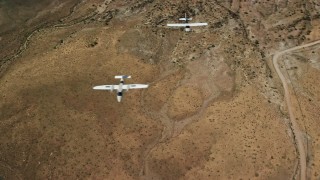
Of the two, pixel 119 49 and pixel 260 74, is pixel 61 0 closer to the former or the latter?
pixel 119 49

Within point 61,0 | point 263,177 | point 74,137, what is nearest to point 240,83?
point 263,177

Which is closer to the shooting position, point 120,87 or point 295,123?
point 295,123

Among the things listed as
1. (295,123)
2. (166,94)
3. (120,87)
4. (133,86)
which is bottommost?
(295,123)

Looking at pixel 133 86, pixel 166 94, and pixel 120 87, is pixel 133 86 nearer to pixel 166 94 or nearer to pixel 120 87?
pixel 120 87

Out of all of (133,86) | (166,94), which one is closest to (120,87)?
(133,86)

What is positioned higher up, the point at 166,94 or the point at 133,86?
the point at 133,86

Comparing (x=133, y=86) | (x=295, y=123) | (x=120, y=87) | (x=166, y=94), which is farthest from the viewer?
(x=166, y=94)

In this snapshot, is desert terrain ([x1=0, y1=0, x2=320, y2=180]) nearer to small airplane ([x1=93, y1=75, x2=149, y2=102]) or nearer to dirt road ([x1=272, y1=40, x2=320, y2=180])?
dirt road ([x1=272, y1=40, x2=320, y2=180])

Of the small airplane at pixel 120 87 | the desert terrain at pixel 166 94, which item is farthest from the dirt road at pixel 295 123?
the small airplane at pixel 120 87

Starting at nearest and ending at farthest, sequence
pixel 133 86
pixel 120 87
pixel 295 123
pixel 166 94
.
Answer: pixel 295 123 < pixel 120 87 < pixel 133 86 < pixel 166 94
